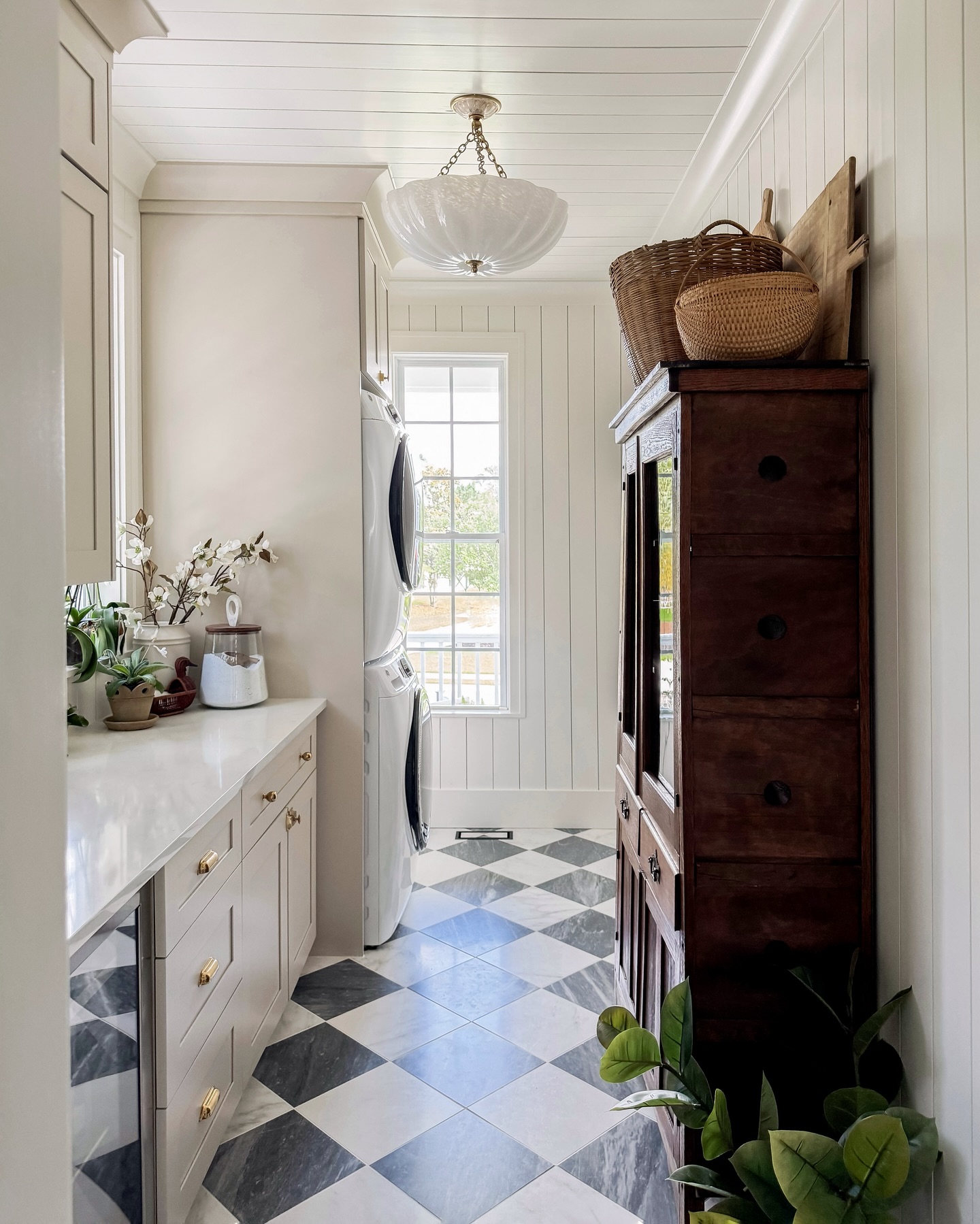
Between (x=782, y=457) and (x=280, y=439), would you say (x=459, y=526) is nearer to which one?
(x=280, y=439)

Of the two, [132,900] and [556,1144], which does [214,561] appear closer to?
[132,900]

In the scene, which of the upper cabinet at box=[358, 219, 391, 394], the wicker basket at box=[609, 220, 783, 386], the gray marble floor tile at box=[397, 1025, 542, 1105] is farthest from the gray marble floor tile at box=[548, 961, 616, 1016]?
the upper cabinet at box=[358, 219, 391, 394]

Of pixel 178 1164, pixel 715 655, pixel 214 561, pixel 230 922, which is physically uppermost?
pixel 214 561

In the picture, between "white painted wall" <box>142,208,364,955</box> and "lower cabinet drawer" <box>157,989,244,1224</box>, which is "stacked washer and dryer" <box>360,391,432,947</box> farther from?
"lower cabinet drawer" <box>157,989,244,1224</box>

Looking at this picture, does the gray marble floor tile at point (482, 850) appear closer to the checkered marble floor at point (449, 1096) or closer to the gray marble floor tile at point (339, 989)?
the checkered marble floor at point (449, 1096)

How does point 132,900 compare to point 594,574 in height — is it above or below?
below

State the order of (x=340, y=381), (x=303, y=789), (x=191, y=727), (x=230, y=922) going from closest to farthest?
(x=230, y=922), (x=191, y=727), (x=303, y=789), (x=340, y=381)

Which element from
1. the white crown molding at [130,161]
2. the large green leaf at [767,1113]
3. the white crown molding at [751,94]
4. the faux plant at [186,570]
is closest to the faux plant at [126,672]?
the faux plant at [186,570]

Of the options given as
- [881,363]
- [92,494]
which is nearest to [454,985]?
[92,494]

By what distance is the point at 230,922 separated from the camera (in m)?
1.77

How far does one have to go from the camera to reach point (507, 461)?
4027 millimetres

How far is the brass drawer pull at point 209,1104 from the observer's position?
5.23ft

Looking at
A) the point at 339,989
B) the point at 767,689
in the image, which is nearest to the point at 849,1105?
the point at 767,689

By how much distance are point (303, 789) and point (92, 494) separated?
1214mm
